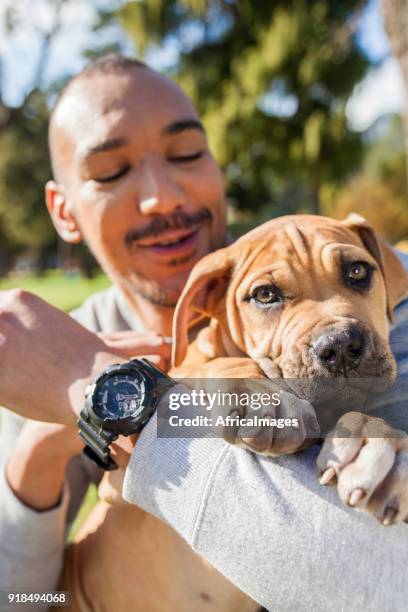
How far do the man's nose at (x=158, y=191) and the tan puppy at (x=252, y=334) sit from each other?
1.93 ft

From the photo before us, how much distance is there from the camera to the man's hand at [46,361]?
2084 mm

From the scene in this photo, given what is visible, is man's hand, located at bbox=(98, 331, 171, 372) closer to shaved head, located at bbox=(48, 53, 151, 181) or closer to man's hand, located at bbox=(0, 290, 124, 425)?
man's hand, located at bbox=(0, 290, 124, 425)

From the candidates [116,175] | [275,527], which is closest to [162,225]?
[116,175]

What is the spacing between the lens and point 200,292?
2527mm

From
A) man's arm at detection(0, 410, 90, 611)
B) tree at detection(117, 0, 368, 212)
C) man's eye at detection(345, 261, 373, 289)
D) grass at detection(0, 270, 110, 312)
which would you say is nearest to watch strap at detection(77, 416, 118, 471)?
man's arm at detection(0, 410, 90, 611)

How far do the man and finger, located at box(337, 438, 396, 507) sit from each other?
159mm

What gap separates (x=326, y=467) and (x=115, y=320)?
2062mm

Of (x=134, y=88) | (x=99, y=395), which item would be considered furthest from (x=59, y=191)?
(x=99, y=395)

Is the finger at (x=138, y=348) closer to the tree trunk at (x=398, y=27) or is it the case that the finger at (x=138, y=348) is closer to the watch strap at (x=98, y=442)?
the watch strap at (x=98, y=442)

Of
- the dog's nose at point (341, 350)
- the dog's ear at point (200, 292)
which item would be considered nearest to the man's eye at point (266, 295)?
the dog's ear at point (200, 292)

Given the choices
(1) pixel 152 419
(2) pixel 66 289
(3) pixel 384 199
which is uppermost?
(1) pixel 152 419

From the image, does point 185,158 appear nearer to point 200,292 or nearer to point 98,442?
point 200,292

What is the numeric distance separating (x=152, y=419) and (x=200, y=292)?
0.80m

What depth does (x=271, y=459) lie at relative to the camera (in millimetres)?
1656
